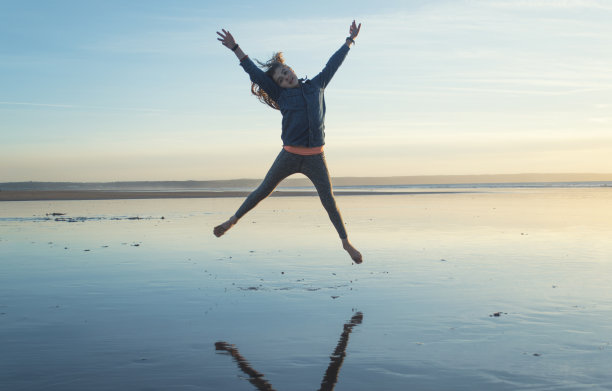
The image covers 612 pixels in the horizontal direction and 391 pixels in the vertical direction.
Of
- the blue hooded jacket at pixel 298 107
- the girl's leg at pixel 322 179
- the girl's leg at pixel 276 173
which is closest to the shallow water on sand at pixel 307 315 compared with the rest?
the girl's leg at pixel 322 179

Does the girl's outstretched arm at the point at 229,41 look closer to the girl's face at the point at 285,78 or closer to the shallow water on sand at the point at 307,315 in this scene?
the girl's face at the point at 285,78

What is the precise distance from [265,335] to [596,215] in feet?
61.6

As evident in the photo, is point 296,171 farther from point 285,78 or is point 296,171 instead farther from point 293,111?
point 285,78

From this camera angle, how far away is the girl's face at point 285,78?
7012 millimetres

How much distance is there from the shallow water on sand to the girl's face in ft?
8.66

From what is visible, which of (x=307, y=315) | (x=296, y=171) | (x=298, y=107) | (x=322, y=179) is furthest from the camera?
(x=322, y=179)

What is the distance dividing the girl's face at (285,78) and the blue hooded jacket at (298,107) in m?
0.05

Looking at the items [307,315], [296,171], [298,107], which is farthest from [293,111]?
[307,315]

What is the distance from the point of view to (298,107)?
6914 mm

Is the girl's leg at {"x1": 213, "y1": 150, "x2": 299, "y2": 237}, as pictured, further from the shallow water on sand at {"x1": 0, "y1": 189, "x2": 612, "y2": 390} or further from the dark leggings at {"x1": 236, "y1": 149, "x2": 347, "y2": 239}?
the shallow water on sand at {"x1": 0, "y1": 189, "x2": 612, "y2": 390}

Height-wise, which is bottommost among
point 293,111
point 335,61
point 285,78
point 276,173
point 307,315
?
point 307,315

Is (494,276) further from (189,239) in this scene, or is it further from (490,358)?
(189,239)

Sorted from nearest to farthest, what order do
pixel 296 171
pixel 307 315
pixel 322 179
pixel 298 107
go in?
pixel 307 315 < pixel 298 107 < pixel 296 171 < pixel 322 179

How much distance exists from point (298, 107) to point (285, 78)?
15.6 inches
